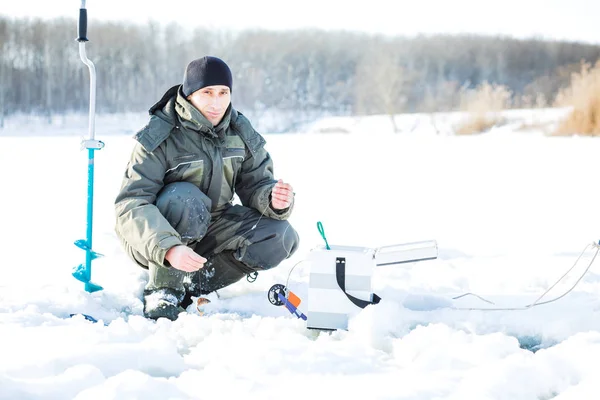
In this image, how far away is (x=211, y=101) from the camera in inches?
94.2

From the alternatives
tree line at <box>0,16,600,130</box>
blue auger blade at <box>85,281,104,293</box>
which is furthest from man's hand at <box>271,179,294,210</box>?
tree line at <box>0,16,600,130</box>

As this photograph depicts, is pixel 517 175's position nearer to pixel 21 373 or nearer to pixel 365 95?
pixel 21 373

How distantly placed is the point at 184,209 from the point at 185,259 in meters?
0.35

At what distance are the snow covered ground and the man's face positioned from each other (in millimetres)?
678

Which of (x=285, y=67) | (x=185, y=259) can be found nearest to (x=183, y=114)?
(x=185, y=259)

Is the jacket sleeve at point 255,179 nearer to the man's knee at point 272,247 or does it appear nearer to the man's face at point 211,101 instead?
the man's knee at point 272,247

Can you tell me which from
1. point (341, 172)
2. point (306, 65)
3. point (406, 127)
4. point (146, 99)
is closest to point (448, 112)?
point (406, 127)

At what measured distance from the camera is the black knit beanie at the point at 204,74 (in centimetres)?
236

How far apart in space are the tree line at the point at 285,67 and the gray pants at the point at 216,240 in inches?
1138

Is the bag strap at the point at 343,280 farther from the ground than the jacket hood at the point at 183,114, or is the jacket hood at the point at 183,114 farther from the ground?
the jacket hood at the point at 183,114

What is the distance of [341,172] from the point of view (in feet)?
31.1

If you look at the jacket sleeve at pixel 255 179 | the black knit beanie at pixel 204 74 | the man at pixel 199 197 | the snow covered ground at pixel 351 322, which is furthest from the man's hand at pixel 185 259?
the black knit beanie at pixel 204 74

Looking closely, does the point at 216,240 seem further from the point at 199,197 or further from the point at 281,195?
the point at 281,195

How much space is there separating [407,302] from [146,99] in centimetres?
3169
